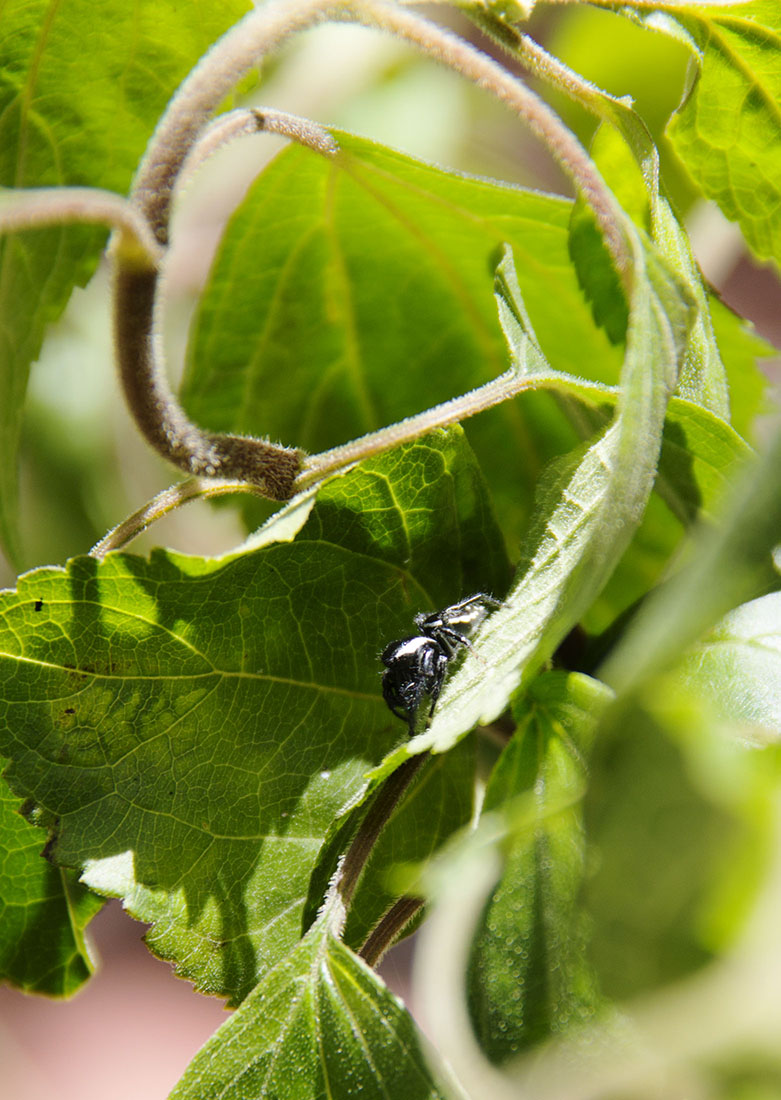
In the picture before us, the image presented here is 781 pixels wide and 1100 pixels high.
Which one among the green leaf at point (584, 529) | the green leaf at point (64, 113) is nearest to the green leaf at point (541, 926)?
the green leaf at point (584, 529)

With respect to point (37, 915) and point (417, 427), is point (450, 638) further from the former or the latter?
point (37, 915)

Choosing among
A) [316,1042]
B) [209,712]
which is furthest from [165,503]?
[316,1042]

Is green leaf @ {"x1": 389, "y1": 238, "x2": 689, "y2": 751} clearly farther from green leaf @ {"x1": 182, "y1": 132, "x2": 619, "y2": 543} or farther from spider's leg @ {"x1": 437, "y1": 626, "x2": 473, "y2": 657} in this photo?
green leaf @ {"x1": 182, "y1": 132, "x2": 619, "y2": 543}

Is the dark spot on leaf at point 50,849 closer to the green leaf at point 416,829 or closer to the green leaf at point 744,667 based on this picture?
the green leaf at point 416,829

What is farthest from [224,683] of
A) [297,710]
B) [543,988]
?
[543,988]

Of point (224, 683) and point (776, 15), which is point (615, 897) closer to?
point (224, 683)

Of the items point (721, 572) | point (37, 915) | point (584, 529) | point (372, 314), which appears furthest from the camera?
point (372, 314)
